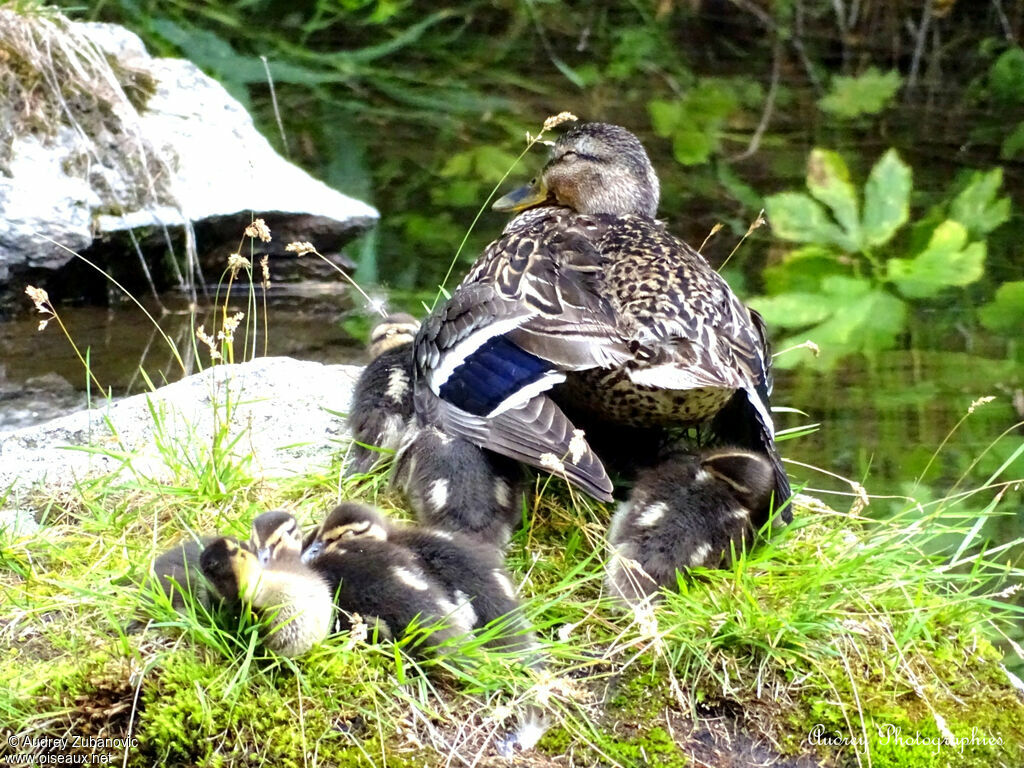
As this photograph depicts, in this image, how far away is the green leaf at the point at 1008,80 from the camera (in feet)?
27.9

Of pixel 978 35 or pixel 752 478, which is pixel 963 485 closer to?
pixel 752 478

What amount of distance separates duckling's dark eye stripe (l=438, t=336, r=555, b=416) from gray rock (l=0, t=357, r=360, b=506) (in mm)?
468

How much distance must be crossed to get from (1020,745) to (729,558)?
0.68 metres

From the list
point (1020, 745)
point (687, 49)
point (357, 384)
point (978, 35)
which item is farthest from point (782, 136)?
point (1020, 745)

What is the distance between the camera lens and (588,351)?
3168 mm

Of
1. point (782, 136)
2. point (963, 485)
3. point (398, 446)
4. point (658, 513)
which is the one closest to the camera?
point (658, 513)

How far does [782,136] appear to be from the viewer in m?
7.79

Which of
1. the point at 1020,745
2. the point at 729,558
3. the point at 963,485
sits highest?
the point at 729,558

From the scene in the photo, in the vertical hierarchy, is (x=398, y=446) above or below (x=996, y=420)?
above

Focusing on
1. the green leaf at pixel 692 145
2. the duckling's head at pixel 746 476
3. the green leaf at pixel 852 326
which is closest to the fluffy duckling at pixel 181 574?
the duckling's head at pixel 746 476

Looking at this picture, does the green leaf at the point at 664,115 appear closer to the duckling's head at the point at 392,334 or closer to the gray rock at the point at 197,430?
the duckling's head at the point at 392,334

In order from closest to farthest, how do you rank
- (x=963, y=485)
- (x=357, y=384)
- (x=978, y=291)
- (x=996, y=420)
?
(x=357, y=384) < (x=963, y=485) < (x=996, y=420) < (x=978, y=291)

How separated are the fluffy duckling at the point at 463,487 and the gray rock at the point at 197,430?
15.8 inches

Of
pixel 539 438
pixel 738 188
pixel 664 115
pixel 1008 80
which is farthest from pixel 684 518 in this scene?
pixel 1008 80
